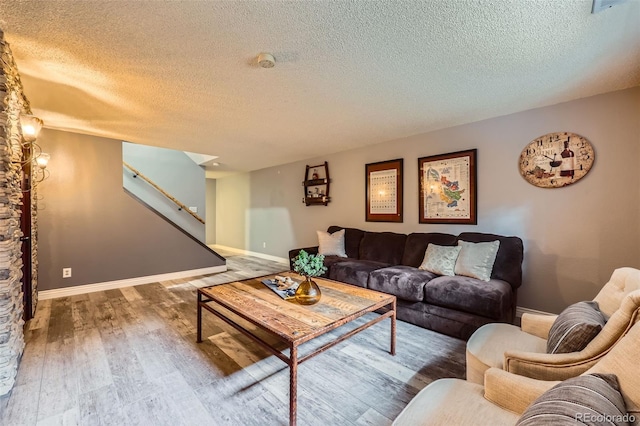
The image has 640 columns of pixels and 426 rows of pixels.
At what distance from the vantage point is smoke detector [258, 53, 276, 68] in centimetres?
196

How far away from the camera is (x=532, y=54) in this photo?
6.45 ft

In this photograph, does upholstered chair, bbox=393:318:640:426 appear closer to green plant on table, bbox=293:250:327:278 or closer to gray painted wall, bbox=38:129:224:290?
green plant on table, bbox=293:250:327:278

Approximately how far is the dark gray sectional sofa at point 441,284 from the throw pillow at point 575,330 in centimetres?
110

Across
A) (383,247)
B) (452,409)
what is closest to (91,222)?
(383,247)

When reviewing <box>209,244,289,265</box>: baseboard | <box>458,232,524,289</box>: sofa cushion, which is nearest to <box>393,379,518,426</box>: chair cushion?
<box>458,232,524,289</box>: sofa cushion

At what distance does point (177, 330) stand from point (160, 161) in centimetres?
418

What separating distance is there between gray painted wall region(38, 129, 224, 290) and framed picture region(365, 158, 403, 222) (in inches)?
139

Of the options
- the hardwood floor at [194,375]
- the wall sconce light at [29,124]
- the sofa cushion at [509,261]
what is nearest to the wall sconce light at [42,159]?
the wall sconce light at [29,124]

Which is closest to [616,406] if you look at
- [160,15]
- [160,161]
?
[160,15]

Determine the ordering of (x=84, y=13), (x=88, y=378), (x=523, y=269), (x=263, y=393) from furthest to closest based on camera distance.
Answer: (x=523, y=269) < (x=88, y=378) < (x=263, y=393) < (x=84, y=13)

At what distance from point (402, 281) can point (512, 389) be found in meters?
1.87

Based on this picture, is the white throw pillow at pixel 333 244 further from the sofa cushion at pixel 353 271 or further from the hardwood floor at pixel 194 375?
the hardwood floor at pixel 194 375

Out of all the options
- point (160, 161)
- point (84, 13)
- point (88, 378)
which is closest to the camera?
point (84, 13)

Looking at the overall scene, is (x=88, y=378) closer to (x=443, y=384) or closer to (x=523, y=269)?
(x=443, y=384)
